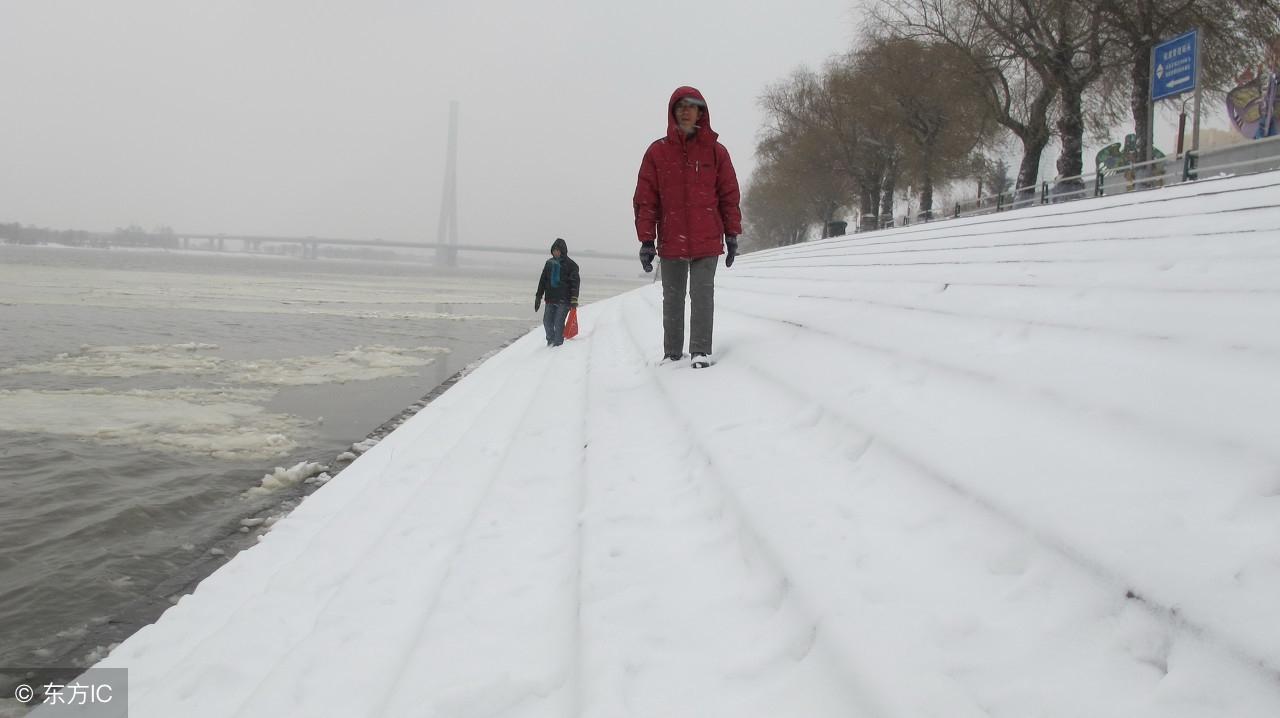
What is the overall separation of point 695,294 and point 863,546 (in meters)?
3.15

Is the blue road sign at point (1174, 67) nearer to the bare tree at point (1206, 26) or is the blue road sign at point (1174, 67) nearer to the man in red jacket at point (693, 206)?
the bare tree at point (1206, 26)

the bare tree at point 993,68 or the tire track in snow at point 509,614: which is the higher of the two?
the bare tree at point 993,68

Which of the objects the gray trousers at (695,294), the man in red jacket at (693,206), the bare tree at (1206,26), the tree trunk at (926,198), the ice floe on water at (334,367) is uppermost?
the bare tree at (1206,26)

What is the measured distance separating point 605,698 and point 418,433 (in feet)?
14.9

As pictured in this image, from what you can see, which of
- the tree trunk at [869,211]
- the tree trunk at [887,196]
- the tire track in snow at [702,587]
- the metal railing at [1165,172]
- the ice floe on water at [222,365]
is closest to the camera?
the tire track in snow at [702,587]

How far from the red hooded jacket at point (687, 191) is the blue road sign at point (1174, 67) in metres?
13.4

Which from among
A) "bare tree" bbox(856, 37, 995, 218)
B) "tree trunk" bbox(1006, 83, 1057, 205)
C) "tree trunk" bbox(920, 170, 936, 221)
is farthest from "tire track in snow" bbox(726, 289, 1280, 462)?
"tree trunk" bbox(920, 170, 936, 221)

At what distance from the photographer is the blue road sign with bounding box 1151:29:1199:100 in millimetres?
13711

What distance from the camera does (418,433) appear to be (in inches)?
232

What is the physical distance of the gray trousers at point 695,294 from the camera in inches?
198

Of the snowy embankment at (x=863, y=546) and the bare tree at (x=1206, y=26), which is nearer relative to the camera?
the snowy embankment at (x=863, y=546)

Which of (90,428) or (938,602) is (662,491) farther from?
(90,428)

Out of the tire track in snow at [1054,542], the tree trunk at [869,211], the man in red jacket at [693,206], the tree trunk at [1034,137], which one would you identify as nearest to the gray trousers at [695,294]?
the man in red jacket at [693,206]

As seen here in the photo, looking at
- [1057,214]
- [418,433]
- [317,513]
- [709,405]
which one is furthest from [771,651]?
[1057,214]
